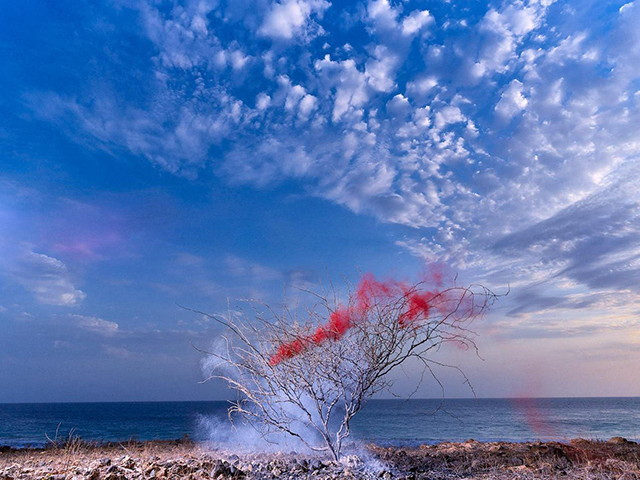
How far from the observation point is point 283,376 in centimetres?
1037

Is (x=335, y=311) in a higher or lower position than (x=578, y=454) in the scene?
higher

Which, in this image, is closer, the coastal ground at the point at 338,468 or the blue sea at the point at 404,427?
the coastal ground at the point at 338,468

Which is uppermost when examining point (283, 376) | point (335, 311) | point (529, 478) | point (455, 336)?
point (335, 311)

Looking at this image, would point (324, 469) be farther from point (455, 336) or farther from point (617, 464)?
point (617, 464)

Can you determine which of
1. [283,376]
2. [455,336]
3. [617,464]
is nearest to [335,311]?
[283,376]

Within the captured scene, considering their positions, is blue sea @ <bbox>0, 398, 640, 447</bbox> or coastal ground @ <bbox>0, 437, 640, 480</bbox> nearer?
coastal ground @ <bbox>0, 437, 640, 480</bbox>

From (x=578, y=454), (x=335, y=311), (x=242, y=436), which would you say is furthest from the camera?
(x=242, y=436)

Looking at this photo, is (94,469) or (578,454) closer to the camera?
(94,469)

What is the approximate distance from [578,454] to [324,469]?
8075 millimetres

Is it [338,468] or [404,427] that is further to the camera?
[404,427]

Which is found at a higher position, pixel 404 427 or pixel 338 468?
pixel 338 468

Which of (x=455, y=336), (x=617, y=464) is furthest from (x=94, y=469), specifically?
(x=617, y=464)

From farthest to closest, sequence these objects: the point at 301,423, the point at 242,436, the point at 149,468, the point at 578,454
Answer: the point at 242,436
the point at 578,454
the point at 301,423
the point at 149,468

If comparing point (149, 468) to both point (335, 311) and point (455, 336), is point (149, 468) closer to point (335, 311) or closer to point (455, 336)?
point (335, 311)
